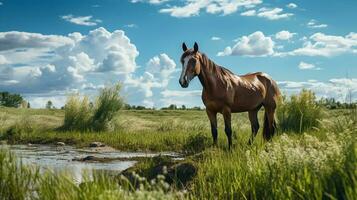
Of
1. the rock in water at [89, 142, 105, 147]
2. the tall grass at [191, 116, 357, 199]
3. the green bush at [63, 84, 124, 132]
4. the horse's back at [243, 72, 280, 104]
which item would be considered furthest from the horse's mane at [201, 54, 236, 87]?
the green bush at [63, 84, 124, 132]

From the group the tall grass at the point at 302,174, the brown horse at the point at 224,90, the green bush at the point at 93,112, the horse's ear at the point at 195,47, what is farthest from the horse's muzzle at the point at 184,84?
the green bush at the point at 93,112

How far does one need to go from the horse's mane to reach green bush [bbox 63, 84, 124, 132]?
8.48 meters

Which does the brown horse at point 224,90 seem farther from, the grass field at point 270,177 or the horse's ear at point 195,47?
the grass field at point 270,177

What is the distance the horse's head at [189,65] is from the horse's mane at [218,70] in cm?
38

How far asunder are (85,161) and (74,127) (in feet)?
27.7

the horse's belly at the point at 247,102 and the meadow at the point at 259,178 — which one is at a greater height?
the horse's belly at the point at 247,102

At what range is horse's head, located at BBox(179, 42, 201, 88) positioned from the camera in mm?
10734

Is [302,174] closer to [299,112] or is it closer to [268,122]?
[268,122]

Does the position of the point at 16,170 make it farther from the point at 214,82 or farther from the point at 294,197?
the point at 214,82

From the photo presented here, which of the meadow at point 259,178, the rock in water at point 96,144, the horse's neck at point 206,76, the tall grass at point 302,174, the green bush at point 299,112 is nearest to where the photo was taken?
the meadow at point 259,178

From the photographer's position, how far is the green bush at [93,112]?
1991 cm

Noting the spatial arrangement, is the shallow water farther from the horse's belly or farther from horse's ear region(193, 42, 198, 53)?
horse's ear region(193, 42, 198, 53)

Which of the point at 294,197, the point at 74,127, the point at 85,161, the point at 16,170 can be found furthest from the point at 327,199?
the point at 74,127

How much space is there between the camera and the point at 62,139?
17.8 meters
